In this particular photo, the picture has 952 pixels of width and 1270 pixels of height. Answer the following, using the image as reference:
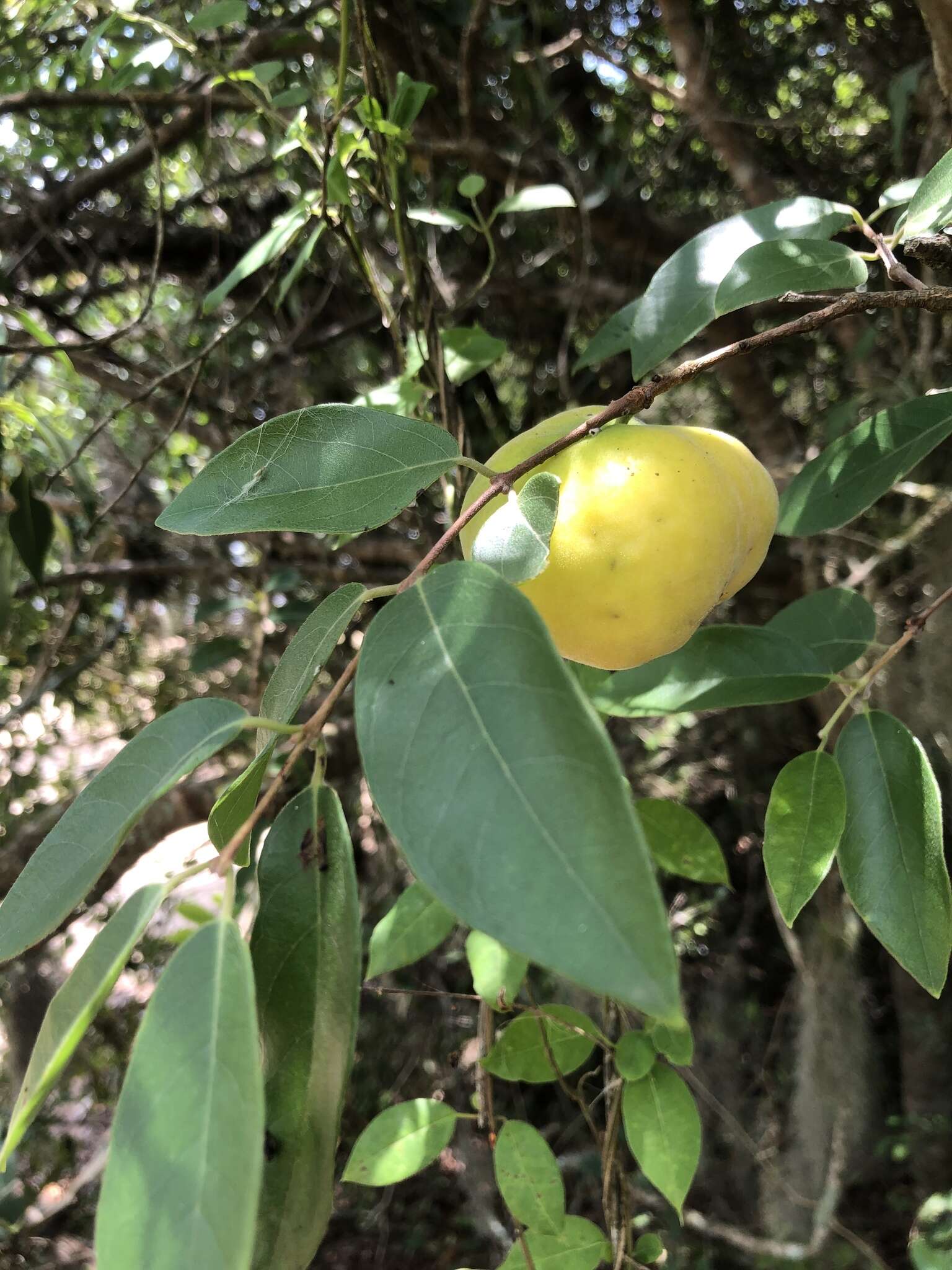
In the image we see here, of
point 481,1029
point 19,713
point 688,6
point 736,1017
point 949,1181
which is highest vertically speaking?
point 688,6

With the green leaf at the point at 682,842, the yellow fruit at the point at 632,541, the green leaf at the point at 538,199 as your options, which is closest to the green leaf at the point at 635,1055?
the green leaf at the point at 682,842

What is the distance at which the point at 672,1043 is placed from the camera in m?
0.65

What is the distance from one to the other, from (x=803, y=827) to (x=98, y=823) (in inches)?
15.7

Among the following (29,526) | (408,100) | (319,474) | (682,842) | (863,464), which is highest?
(408,100)

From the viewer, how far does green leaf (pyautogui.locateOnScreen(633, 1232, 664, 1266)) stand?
Answer: 69 centimetres

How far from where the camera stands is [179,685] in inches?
81.8

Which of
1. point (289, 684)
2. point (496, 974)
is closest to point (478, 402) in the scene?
point (496, 974)

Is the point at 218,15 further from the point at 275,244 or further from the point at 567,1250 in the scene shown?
the point at 567,1250

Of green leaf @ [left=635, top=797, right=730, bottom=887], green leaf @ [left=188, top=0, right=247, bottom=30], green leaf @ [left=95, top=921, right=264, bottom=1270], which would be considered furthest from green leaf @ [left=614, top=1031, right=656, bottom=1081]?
green leaf @ [left=188, top=0, right=247, bottom=30]

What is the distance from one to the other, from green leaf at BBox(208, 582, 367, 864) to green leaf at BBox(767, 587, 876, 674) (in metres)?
0.36

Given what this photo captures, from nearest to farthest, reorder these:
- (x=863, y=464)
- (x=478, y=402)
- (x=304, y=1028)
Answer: (x=304, y=1028) → (x=863, y=464) → (x=478, y=402)

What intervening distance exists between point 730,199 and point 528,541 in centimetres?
179

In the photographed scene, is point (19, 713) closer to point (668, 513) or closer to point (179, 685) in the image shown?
point (179, 685)

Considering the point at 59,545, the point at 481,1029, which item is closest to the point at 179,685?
the point at 59,545
